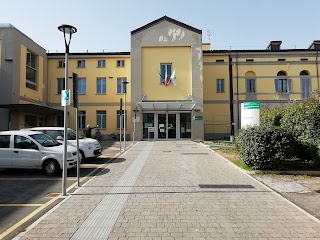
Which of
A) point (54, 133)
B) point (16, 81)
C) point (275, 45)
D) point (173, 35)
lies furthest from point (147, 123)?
point (275, 45)

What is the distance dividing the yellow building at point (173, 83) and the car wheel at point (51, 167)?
16.4 metres

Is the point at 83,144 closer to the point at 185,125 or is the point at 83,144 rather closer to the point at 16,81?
the point at 16,81

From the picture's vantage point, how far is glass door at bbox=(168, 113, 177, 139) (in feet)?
92.3

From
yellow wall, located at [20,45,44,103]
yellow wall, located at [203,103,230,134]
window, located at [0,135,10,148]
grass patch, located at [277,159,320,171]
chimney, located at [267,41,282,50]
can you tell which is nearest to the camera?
window, located at [0,135,10,148]

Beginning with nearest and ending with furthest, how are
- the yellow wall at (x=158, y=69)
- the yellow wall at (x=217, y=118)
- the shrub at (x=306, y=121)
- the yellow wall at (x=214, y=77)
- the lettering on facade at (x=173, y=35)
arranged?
the shrub at (x=306, y=121), the yellow wall at (x=158, y=69), the lettering on facade at (x=173, y=35), the yellow wall at (x=217, y=118), the yellow wall at (x=214, y=77)

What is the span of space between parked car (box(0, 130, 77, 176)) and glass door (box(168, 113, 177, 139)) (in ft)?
58.4

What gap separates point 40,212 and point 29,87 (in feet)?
75.4

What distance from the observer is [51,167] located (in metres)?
10.3

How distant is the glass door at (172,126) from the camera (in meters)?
28.1

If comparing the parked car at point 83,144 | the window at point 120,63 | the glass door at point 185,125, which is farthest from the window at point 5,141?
the window at point 120,63

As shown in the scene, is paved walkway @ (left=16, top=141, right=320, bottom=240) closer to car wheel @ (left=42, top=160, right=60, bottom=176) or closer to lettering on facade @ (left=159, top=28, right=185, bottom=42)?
car wheel @ (left=42, top=160, right=60, bottom=176)

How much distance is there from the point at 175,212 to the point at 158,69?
23466 millimetres

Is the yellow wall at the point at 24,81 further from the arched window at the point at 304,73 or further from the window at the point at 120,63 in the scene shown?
the arched window at the point at 304,73

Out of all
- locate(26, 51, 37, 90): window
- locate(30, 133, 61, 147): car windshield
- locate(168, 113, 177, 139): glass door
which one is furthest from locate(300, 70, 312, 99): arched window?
locate(30, 133, 61, 147): car windshield
